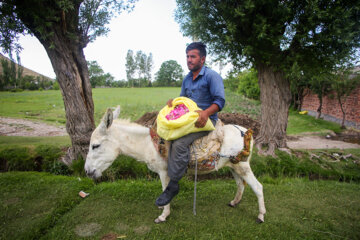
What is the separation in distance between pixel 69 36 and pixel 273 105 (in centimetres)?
648

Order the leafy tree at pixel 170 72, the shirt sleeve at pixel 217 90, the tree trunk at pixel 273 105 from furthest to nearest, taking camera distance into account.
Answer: the leafy tree at pixel 170 72 < the tree trunk at pixel 273 105 < the shirt sleeve at pixel 217 90

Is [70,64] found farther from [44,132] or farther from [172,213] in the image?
[44,132]

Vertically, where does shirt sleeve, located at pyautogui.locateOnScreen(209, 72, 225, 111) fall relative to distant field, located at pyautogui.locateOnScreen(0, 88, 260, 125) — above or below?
above

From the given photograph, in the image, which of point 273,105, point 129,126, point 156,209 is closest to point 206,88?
point 129,126

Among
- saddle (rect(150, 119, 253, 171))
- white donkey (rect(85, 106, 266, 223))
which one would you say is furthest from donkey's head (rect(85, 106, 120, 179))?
saddle (rect(150, 119, 253, 171))

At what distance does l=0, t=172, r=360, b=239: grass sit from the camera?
117 inches

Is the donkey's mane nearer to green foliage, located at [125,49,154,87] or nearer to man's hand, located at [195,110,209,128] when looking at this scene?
man's hand, located at [195,110,209,128]

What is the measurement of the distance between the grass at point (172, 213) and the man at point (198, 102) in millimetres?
900

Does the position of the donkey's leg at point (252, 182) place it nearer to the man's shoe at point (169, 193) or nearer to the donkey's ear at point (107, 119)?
A: the man's shoe at point (169, 193)

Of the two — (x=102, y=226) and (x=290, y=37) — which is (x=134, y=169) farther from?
(x=290, y=37)

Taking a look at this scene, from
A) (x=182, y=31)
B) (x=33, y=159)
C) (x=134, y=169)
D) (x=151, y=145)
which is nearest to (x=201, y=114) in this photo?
(x=151, y=145)

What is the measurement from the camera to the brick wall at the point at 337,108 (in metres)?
12.9

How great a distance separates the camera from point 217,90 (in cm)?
274

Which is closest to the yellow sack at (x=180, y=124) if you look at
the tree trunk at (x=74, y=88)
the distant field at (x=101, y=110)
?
the tree trunk at (x=74, y=88)
